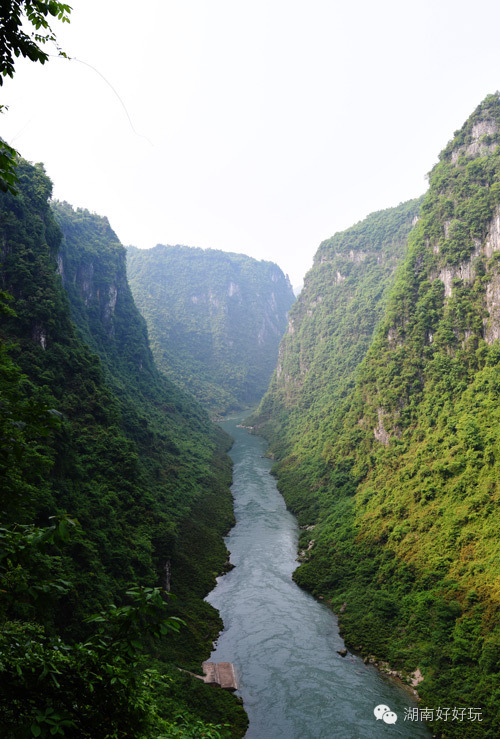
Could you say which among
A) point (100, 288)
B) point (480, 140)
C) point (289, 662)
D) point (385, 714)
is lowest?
point (289, 662)

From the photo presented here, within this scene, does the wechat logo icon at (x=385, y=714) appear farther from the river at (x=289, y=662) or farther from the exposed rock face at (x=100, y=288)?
the exposed rock face at (x=100, y=288)

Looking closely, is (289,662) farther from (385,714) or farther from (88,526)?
(88,526)

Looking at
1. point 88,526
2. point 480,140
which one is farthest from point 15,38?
point 480,140

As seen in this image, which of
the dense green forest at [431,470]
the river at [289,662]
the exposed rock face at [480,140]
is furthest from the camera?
the exposed rock face at [480,140]

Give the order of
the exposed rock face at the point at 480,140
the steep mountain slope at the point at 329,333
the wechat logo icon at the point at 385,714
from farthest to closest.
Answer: the steep mountain slope at the point at 329,333, the exposed rock face at the point at 480,140, the wechat logo icon at the point at 385,714

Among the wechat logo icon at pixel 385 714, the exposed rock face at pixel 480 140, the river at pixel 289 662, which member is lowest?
the river at pixel 289 662

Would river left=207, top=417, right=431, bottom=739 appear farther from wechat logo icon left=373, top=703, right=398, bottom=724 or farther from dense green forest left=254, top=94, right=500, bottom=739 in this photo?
dense green forest left=254, top=94, right=500, bottom=739

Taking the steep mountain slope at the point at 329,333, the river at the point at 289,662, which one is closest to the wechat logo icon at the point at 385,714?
the river at the point at 289,662
